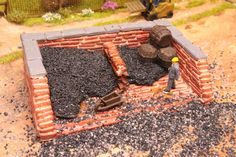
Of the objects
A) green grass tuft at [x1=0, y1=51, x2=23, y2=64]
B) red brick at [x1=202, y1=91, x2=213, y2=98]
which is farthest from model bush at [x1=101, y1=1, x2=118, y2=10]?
red brick at [x1=202, y1=91, x2=213, y2=98]

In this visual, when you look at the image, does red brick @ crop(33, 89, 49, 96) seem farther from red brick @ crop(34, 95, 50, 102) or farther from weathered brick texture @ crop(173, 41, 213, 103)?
weathered brick texture @ crop(173, 41, 213, 103)

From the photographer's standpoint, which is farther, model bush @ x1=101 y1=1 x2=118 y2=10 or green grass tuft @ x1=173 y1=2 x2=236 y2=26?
model bush @ x1=101 y1=1 x2=118 y2=10

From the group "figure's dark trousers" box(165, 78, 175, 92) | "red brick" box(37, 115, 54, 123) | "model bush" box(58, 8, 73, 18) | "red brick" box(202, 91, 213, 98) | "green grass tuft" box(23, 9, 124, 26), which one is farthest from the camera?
"model bush" box(58, 8, 73, 18)

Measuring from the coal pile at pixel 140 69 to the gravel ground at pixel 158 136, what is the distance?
141cm

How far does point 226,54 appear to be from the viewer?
14.2 meters

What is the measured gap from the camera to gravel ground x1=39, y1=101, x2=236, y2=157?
952cm

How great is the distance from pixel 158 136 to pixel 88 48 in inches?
159

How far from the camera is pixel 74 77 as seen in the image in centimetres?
1109

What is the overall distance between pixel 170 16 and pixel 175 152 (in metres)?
9.82

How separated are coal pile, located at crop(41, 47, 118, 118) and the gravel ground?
1066 millimetres

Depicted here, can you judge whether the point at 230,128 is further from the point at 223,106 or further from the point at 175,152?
the point at 175,152

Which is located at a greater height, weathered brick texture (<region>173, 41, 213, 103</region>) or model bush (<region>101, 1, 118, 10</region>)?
weathered brick texture (<region>173, 41, 213, 103</region>)

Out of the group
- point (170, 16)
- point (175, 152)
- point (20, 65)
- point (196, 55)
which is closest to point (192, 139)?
point (175, 152)

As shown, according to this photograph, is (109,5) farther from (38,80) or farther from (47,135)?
(47,135)
